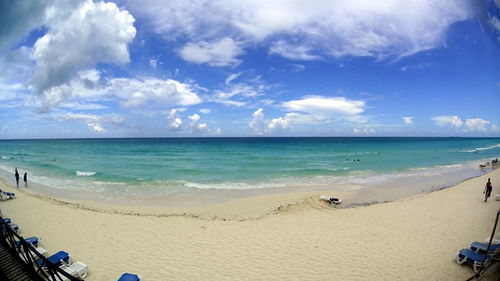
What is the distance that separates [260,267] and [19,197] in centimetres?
2154

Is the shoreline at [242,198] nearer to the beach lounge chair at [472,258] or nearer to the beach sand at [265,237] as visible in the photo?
the beach sand at [265,237]

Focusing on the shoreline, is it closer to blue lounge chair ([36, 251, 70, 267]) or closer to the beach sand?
the beach sand

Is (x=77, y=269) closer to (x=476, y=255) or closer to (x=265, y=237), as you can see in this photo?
(x=265, y=237)

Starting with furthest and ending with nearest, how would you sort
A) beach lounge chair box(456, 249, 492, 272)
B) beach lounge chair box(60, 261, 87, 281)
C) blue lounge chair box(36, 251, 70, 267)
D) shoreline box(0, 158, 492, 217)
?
shoreline box(0, 158, 492, 217)
blue lounge chair box(36, 251, 70, 267)
beach lounge chair box(456, 249, 492, 272)
beach lounge chair box(60, 261, 87, 281)

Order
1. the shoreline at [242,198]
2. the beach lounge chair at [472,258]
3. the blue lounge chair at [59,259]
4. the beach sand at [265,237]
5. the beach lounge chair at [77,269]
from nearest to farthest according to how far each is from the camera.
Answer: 1. the beach lounge chair at [77,269]
2. the beach lounge chair at [472,258]
3. the blue lounge chair at [59,259]
4. the beach sand at [265,237]
5. the shoreline at [242,198]

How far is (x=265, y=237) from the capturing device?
40.8 ft

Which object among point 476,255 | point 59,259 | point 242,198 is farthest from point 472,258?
point 59,259

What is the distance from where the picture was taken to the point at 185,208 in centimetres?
1809

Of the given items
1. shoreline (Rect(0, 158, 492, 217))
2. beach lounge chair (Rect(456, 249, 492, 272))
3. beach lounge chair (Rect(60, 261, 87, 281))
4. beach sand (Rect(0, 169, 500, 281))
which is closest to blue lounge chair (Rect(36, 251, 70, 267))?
beach lounge chair (Rect(60, 261, 87, 281))

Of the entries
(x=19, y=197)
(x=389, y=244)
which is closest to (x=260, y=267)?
(x=389, y=244)

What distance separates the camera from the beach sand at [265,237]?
968 cm

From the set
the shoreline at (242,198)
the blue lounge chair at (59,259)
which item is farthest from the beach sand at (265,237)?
the blue lounge chair at (59,259)

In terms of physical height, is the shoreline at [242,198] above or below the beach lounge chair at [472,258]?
below

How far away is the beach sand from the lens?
9680 millimetres
